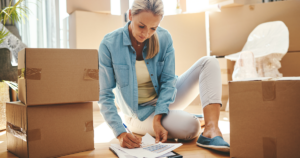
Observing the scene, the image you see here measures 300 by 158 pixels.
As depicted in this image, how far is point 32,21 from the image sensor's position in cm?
258

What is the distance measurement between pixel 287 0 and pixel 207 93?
175 centimetres

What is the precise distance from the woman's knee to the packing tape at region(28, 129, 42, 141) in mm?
470

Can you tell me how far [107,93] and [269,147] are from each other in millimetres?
591

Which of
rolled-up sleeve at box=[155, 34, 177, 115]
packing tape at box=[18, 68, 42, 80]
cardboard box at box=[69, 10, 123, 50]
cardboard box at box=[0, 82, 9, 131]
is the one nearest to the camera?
packing tape at box=[18, 68, 42, 80]

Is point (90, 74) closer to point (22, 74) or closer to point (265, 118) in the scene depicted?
point (22, 74)

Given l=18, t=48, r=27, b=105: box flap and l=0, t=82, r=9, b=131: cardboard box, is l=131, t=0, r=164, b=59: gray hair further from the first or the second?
l=0, t=82, r=9, b=131: cardboard box

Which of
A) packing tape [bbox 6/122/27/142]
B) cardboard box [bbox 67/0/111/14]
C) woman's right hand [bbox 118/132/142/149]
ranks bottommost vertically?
woman's right hand [bbox 118/132/142/149]

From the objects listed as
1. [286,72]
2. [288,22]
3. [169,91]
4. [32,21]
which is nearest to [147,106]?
[169,91]

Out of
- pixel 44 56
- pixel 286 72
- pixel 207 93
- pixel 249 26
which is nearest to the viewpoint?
pixel 44 56

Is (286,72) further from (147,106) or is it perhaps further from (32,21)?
(32,21)

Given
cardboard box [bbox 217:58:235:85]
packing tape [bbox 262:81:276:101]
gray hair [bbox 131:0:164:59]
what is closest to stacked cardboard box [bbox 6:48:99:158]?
gray hair [bbox 131:0:164:59]

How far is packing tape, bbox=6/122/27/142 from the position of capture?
767mm

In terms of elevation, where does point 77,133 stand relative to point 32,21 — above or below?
below

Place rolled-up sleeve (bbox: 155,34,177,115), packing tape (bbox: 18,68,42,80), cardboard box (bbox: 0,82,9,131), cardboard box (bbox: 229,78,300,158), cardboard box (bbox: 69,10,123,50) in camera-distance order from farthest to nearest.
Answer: cardboard box (bbox: 69,10,123,50) → cardboard box (bbox: 0,82,9,131) → rolled-up sleeve (bbox: 155,34,177,115) → packing tape (bbox: 18,68,42,80) → cardboard box (bbox: 229,78,300,158)
